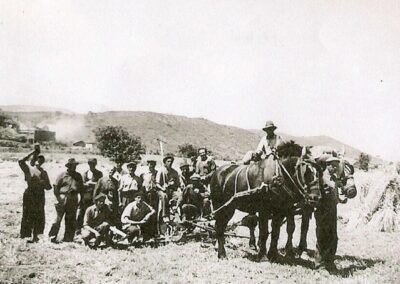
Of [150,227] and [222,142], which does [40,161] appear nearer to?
[150,227]

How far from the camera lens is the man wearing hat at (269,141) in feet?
28.5

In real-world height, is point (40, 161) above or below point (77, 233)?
above

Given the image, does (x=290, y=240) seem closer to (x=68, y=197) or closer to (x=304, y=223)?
(x=304, y=223)

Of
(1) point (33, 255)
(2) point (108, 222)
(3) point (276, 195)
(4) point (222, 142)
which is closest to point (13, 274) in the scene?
(1) point (33, 255)

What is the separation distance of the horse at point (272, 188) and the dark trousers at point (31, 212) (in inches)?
157

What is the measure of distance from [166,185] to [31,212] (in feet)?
11.3

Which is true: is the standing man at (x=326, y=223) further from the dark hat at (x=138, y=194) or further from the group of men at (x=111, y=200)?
the dark hat at (x=138, y=194)

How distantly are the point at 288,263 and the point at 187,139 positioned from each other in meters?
80.9

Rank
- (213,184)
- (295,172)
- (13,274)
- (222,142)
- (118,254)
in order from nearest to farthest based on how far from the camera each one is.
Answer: (13,274) → (295,172) → (118,254) → (213,184) → (222,142)

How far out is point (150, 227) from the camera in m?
10.2

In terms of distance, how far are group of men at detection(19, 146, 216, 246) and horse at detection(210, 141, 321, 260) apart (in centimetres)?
143

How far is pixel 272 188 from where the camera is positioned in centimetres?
800

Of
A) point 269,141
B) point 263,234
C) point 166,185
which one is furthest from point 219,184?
point 166,185

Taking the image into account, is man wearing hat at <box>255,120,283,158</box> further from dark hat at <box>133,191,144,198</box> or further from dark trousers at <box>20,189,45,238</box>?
dark trousers at <box>20,189,45,238</box>
